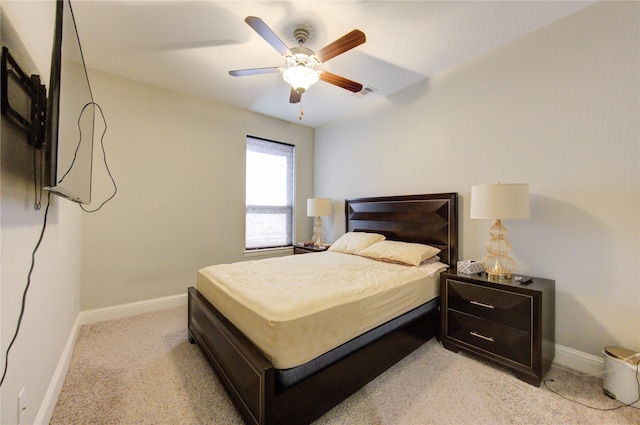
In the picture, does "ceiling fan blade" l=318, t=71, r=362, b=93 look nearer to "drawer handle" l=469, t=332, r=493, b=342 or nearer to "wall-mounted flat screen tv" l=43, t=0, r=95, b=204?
"wall-mounted flat screen tv" l=43, t=0, r=95, b=204

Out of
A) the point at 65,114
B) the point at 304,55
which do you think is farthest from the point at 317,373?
the point at 304,55

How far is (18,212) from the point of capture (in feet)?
3.45

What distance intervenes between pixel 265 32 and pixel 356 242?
2309mm

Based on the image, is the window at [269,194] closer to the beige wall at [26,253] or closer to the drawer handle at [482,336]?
the beige wall at [26,253]

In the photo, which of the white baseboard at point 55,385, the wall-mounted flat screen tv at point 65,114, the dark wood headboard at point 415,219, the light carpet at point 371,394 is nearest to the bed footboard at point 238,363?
the light carpet at point 371,394

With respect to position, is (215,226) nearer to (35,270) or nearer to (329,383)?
(35,270)

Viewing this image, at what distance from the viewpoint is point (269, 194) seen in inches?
160

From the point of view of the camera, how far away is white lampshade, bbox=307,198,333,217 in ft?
12.6

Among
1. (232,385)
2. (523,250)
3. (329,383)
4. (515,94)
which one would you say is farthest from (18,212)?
(515,94)

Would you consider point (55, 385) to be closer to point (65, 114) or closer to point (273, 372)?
point (273, 372)

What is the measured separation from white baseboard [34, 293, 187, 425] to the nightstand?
274 cm

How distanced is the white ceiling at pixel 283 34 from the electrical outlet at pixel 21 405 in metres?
2.47

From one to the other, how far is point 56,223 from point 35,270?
1.88 feet

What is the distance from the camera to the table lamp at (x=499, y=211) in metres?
1.90
